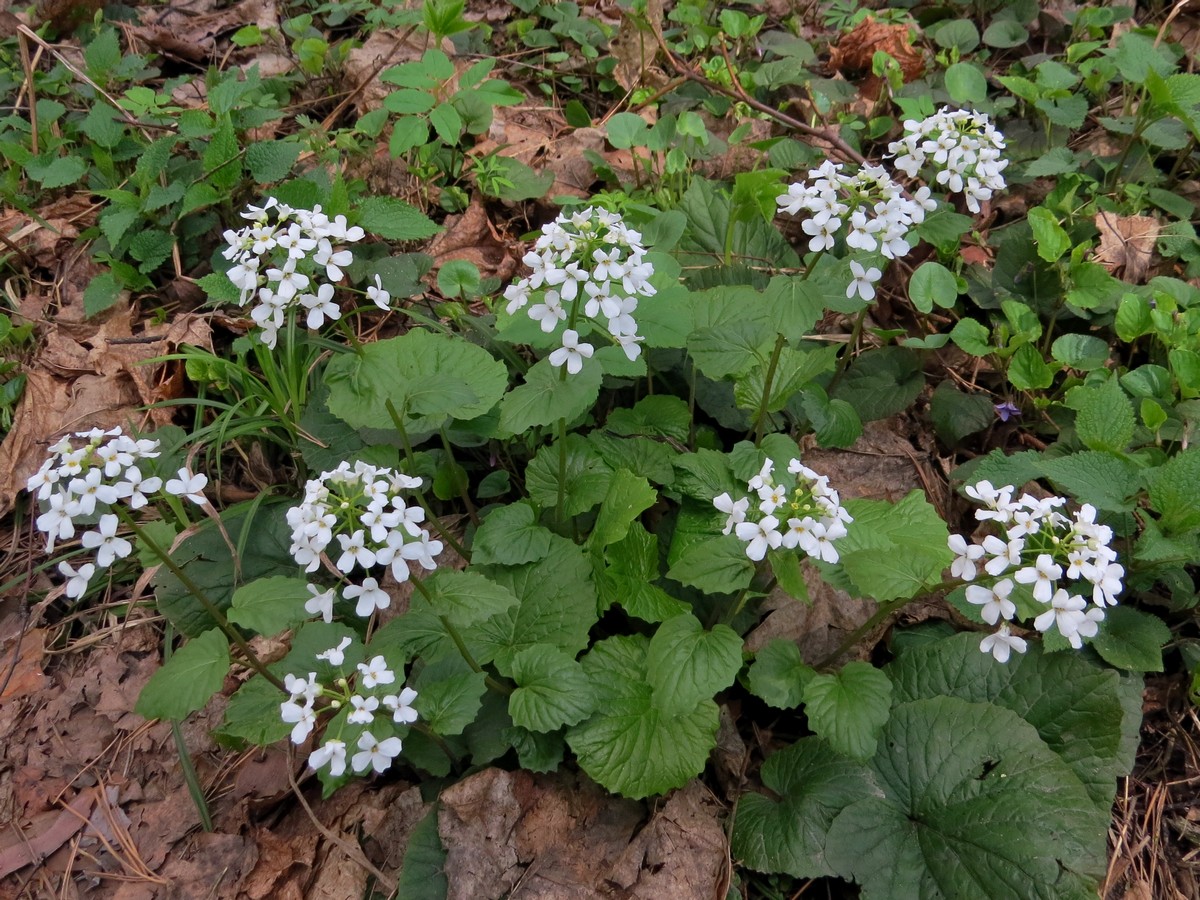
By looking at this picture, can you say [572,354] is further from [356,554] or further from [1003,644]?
[1003,644]

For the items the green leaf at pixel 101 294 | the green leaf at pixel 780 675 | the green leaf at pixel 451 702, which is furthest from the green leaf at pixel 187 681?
the green leaf at pixel 101 294

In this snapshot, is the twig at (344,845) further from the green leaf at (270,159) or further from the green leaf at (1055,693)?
the green leaf at (270,159)

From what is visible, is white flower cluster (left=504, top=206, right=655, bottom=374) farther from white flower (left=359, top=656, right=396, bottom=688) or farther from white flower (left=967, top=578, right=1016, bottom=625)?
white flower (left=967, top=578, right=1016, bottom=625)

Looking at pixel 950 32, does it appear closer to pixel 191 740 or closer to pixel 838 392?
pixel 838 392

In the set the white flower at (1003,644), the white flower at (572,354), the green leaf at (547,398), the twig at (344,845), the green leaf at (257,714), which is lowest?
the twig at (344,845)

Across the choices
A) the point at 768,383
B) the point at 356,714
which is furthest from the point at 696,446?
the point at 356,714

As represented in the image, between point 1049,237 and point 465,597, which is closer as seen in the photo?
point 465,597

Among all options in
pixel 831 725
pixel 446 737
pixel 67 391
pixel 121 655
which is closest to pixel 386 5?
pixel 67 391
